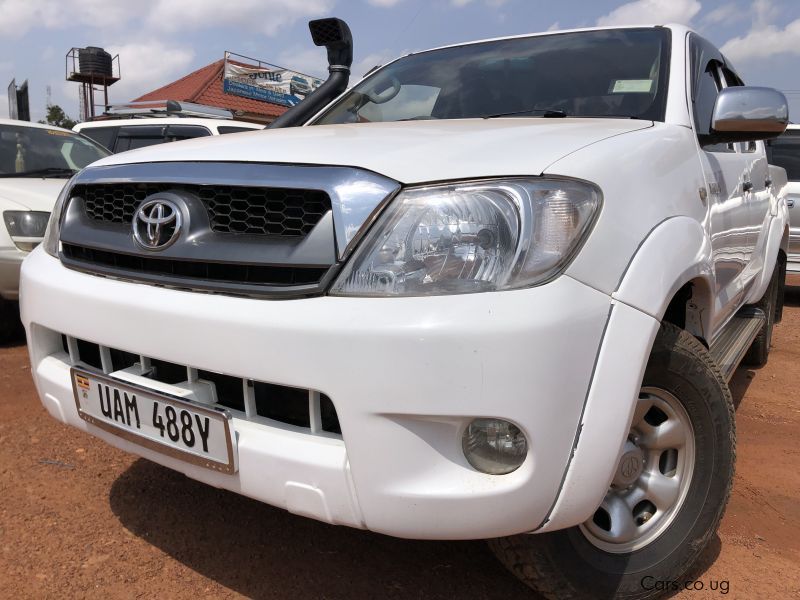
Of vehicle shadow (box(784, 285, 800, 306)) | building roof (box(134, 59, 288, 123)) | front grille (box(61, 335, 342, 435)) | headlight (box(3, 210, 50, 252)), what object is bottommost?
vehicle shadow (box(784, 285, 800, 306))

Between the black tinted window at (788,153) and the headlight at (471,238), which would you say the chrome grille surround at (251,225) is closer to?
the headlight at (471,238)

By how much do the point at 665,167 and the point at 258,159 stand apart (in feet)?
3.60

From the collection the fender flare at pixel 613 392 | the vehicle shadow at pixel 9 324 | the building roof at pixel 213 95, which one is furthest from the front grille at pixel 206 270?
the building roof at pixel 213 95

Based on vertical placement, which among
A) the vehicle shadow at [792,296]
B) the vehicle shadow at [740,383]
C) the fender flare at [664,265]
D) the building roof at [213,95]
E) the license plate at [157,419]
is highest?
the building roof at [213,95]

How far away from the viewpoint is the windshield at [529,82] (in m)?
2.46

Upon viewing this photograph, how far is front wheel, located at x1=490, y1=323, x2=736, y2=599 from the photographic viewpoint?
182 cm

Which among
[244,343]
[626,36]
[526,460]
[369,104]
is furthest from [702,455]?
[369,104]

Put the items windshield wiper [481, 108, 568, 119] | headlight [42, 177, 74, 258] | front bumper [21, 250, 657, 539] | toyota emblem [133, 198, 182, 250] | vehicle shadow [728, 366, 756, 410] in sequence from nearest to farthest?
front bumper [21, 250, 657, 539] → toyota emblem [133, 198, 182, 250] → headlight [42, 177, 74, 258] → windshield wiper [481, 108, 568, 119] → vehicle shadow [728, 366, 756, 410]

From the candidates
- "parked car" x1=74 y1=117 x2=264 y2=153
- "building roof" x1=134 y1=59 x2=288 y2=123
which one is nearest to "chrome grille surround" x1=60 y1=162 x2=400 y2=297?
"parked car" x1=74 y1=117 x2=264 y2=153

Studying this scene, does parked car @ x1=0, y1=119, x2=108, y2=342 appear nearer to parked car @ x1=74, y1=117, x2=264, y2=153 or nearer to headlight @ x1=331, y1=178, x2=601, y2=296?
parked car @ x1=74, y1=117, x2=264, y2=153

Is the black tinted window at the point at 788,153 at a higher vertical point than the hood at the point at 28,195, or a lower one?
higher

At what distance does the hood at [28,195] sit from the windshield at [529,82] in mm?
2307

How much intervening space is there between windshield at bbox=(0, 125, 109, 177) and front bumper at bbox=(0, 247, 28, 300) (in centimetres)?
98

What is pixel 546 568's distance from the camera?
5.77ft
